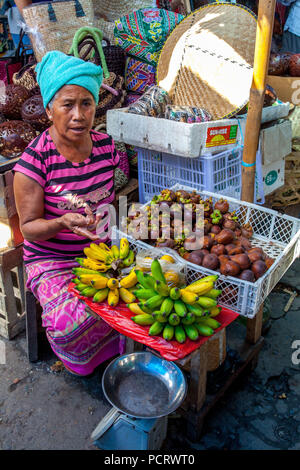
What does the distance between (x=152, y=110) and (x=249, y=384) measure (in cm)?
221

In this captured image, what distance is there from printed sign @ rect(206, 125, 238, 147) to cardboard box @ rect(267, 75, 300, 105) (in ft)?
6.24

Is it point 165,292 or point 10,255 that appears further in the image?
point 10,255

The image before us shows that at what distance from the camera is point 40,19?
370 centimetres

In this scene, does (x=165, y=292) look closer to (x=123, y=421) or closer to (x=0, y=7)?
(x=123, y=421)

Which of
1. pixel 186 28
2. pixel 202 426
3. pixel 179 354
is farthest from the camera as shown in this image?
pixel 186 28

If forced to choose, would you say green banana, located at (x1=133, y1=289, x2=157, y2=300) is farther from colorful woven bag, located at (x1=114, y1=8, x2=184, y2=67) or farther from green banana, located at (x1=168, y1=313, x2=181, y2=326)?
colorful woven bag, located at (x1=114, y1=8, x2=184, y2=67)

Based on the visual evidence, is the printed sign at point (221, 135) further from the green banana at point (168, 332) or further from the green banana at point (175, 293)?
the green banana at point (168, 332)

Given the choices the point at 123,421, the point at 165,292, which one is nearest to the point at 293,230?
the point at 165,292

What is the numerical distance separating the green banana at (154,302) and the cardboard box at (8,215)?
1.40 meters

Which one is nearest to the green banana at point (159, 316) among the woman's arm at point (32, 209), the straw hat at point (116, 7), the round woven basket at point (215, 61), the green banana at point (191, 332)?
the green banana at point (191, 332)

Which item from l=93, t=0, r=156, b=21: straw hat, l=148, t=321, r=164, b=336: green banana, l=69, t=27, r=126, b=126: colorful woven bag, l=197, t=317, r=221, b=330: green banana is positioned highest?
l=93, t=0, r=156, b=21: straw hat

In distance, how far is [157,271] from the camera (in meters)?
1.81

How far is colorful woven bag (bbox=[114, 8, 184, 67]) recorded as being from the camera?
3.99m

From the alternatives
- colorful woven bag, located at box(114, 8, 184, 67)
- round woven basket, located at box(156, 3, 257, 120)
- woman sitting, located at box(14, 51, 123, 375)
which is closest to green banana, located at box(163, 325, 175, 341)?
woman sitting, located at box(14, 51, 123, 375)
